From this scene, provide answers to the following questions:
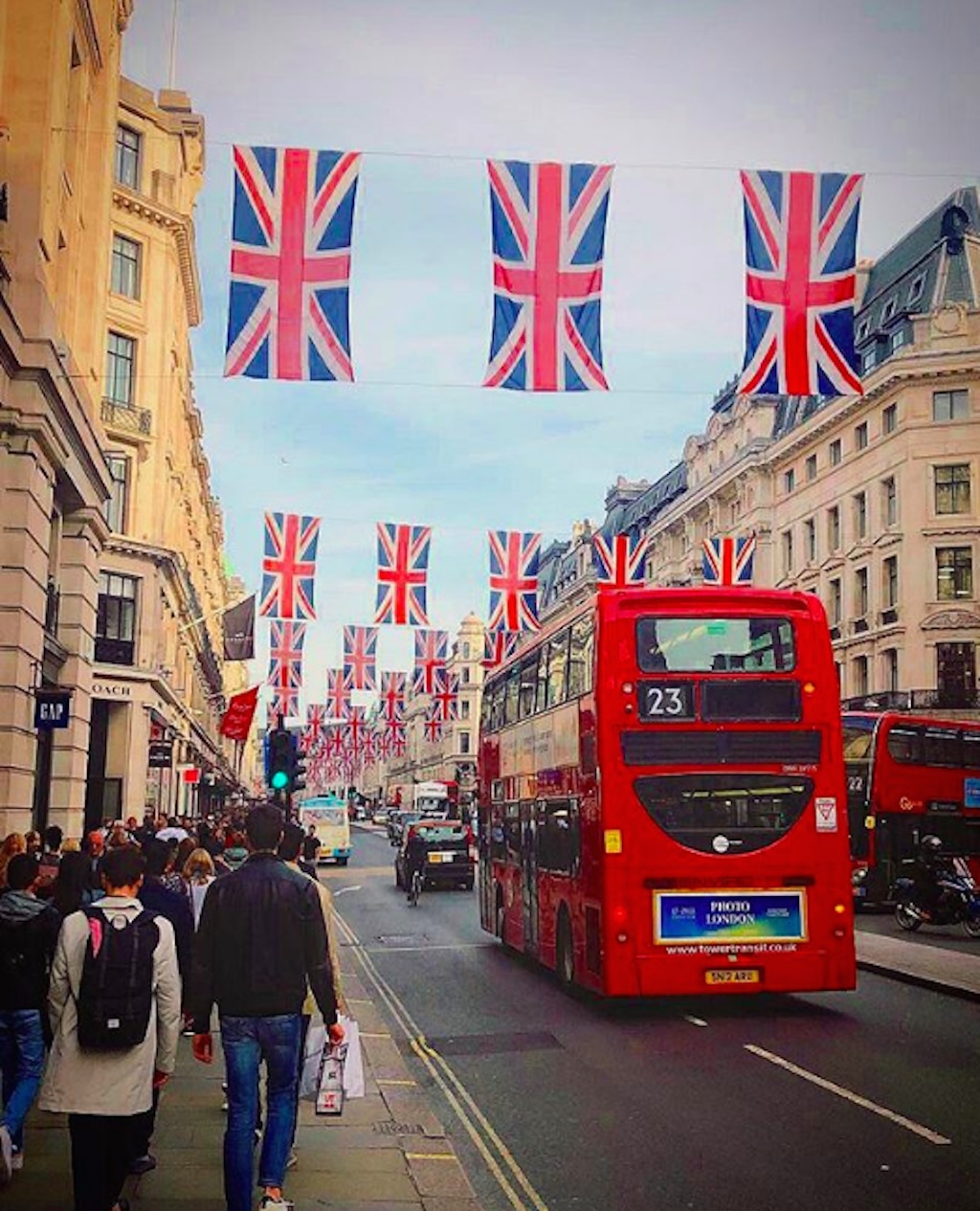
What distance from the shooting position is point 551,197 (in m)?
16.5

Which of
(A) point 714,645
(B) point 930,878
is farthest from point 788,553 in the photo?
(A) point 714,645

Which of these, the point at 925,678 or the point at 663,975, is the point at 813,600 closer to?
the point at 663,975

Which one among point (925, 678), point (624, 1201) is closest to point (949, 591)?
point (925, 678)

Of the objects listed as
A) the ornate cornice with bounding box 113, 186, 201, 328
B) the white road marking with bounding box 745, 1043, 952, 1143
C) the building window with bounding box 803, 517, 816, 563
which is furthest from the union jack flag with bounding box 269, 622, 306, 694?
the white road marking with bounding box 745, 1043, 952, 1143

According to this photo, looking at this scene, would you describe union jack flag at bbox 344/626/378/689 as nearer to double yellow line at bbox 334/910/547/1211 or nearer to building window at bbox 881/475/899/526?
building window at bbox 881/475/899/526

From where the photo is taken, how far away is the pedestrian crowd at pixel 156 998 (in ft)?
19.5

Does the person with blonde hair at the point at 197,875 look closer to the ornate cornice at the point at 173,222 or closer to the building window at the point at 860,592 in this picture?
the ornate cornice at the point at 173,222

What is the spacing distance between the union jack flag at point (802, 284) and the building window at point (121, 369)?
2809cm

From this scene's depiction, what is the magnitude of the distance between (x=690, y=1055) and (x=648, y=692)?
3593 mm

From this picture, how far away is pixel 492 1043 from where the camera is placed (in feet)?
43.2

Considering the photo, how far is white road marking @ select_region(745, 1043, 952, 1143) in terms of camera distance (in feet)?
29.0

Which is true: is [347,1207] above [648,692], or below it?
below

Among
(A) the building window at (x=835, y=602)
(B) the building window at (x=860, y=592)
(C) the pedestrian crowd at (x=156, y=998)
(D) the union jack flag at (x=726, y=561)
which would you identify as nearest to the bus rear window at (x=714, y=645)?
(C) the pedestrian crowd at (x=156, y=998)

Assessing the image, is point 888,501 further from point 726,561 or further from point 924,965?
point 924,965
